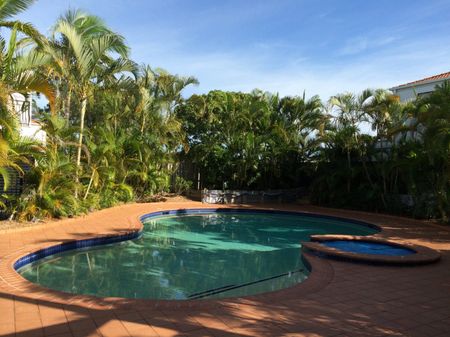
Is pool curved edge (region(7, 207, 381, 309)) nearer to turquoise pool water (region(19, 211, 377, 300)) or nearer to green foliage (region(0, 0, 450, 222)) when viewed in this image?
turquoise pool water (region(19, 211, 377, 300))

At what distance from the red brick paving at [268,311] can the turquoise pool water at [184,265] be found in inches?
36.5

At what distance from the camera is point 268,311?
4.64m

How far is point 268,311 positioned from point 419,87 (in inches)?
764

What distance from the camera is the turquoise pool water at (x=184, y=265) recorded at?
6488mm

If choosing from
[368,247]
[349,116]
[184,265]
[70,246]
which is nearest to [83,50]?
[70,246]

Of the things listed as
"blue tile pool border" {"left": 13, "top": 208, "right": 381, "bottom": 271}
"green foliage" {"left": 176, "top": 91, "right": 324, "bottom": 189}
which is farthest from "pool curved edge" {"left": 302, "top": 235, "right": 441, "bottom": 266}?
"green foliage" {"left": 176, "top": 91, "right": 324, "bottom": 189}

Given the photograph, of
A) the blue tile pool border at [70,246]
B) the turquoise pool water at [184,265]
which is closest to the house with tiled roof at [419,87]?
the turquoise pool water at [184,265]

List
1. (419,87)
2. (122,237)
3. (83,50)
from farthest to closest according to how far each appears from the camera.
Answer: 1. (419,87)
2. (83,50)
3. (122,237)

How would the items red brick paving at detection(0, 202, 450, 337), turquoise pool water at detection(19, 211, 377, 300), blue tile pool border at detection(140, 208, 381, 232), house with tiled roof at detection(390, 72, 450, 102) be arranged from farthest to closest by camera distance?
house with tiled roof at detection(390, 72, 450, 102)
blue tile pool border at detection(140, 208, 381, 232)
turquoise pool water at detection(19, 211, 377, 300)
red brick paving at detection(0, 202, 450, 337)

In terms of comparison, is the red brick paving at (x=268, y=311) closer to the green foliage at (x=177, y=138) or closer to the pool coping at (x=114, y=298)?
the pool coping at (x=114, y=298)

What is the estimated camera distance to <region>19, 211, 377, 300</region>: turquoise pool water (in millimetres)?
6488

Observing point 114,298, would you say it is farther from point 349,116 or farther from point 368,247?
point 349,116

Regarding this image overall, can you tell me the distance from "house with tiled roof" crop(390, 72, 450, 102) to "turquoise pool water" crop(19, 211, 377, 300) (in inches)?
421

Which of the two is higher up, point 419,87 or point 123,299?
point 419,87
